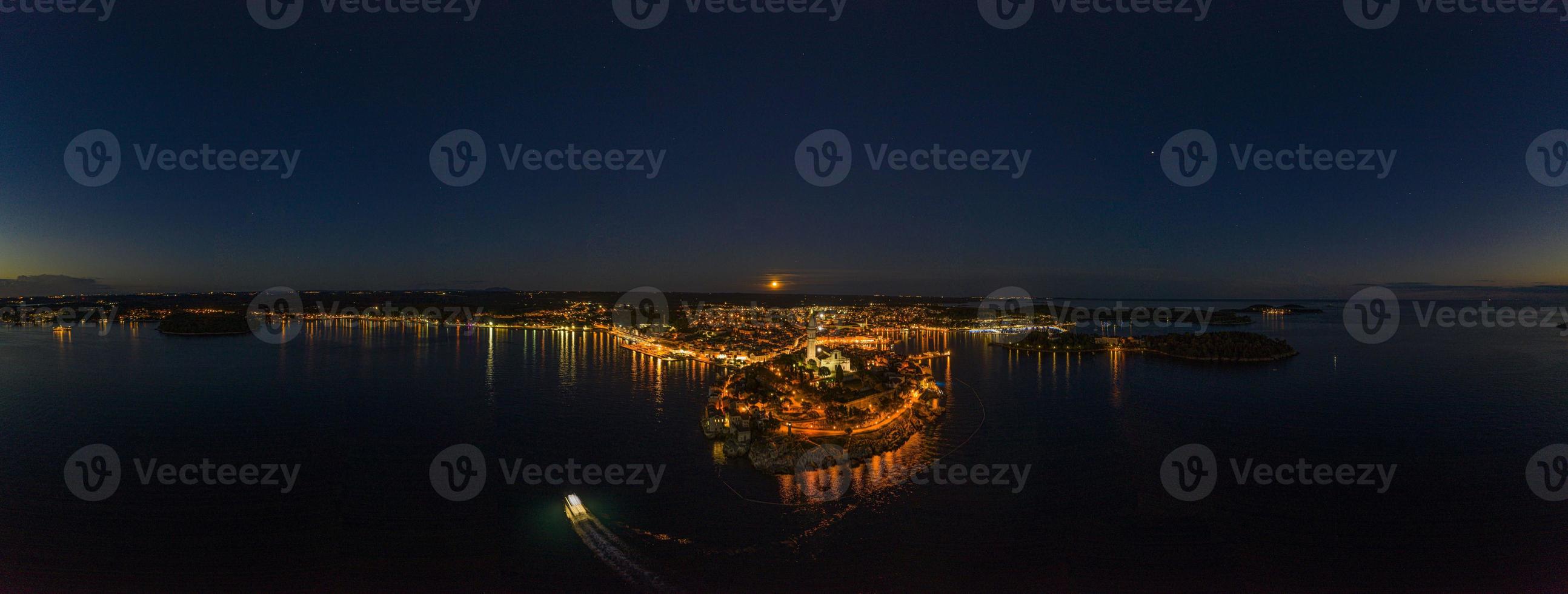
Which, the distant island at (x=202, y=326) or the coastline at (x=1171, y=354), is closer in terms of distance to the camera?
the coastline at (x=1171, y=354)

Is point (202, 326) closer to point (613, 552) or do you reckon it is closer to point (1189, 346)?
point (613, 552)

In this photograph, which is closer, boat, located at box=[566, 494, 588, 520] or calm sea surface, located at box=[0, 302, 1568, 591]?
calm sea surface, located at box=[0, 302, 1568, 591]

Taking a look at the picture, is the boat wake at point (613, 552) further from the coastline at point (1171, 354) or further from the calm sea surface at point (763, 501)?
the coastline at point (1171, 354)

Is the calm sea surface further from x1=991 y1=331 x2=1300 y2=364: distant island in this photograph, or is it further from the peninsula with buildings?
x1=991 y1=331 x2=1300 y2=364: distant island

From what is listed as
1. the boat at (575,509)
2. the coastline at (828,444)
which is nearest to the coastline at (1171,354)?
the coastline at (828,444)

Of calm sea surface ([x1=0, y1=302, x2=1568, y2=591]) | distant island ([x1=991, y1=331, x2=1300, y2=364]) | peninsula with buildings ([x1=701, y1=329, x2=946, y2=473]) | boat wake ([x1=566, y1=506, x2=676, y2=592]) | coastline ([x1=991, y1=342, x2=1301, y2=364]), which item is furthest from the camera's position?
distant island ([x1=991, y1=331, x2=1300, y2=364])

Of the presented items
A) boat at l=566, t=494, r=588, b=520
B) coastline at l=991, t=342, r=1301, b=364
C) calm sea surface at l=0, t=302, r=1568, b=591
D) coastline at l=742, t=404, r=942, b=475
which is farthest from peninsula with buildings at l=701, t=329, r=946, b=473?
coastline at l=991, t=342, r=1301, b=364
